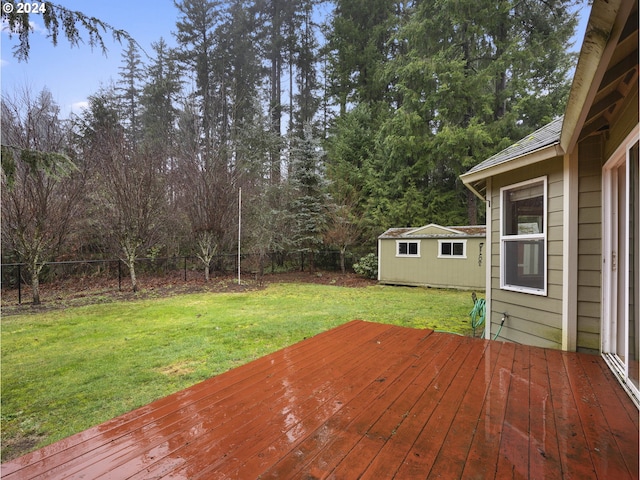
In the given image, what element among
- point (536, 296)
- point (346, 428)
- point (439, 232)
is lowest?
point (346, 428)

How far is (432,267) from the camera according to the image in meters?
9.71

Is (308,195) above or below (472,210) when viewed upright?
above

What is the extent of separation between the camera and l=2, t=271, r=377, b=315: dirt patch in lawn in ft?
23.1

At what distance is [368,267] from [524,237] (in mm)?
8365

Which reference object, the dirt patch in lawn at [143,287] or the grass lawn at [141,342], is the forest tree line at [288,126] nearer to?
the dirt patch in lawn at [143,287]

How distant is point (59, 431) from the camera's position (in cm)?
231

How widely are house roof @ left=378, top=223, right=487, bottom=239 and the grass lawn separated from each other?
207 cm

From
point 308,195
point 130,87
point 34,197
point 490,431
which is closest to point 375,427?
point 490,431

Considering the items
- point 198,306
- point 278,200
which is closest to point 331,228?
point 278,200

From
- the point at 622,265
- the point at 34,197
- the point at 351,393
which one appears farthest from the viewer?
the point at 34,197

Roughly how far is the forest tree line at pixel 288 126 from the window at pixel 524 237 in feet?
27.0

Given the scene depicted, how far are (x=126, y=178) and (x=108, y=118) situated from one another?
6467 millimetres

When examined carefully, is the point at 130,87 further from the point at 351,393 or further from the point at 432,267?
the point at 351,393

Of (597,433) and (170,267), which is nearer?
(597,433)
